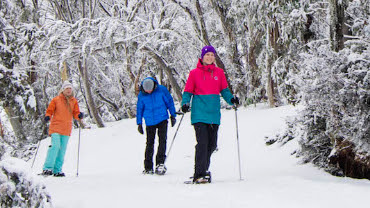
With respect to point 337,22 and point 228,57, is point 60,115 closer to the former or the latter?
point 337,22

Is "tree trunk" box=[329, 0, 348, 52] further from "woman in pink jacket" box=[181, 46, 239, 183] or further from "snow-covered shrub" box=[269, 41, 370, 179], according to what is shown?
"woman in pink jacket" box=[181, 46, 239, 183]

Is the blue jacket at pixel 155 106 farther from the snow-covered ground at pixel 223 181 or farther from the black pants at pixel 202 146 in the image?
the black pants at pixel 202 146

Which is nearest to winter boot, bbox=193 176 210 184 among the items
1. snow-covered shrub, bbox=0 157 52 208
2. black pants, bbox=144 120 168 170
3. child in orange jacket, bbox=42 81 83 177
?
black pants, bbox=144 120 168 170

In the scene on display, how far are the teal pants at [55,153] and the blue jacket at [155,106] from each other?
1.49 m

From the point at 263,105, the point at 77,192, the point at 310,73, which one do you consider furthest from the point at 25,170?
the point at 263,105

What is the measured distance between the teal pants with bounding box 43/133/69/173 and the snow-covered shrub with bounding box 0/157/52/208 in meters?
4.57

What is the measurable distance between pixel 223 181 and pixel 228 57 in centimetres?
1098

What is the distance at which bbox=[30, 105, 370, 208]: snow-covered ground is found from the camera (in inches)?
171

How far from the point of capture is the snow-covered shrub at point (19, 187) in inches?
121

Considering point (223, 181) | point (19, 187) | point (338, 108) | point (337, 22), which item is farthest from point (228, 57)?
point (19, 187)

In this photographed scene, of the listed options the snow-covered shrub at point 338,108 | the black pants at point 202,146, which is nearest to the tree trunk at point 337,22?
the snow-covered shrub at point 338,108

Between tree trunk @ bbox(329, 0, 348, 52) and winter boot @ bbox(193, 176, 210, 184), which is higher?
tree trunk @ bbox(329, 0, 348, 52)

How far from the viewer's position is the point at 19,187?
125 inches

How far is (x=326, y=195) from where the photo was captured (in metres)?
4.56
